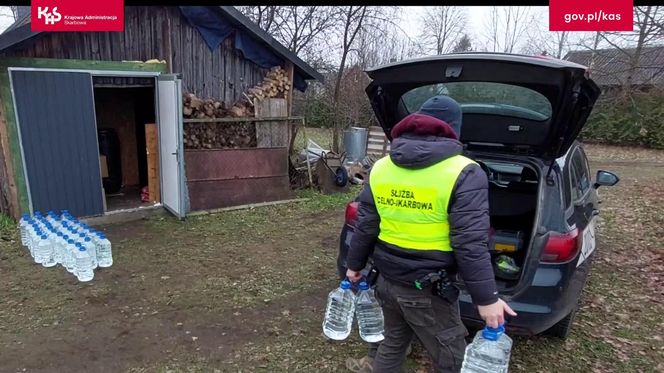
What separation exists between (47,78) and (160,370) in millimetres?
4651

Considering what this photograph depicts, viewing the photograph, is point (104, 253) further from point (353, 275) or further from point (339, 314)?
point (353, 275)

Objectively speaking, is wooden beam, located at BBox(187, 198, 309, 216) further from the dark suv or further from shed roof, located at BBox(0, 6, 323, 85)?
the dark suv

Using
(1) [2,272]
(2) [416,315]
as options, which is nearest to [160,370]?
(2) [416,315]

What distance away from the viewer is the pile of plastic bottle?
15.1ft

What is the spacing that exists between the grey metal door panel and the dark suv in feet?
15.1

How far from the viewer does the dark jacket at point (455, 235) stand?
6.24 ft

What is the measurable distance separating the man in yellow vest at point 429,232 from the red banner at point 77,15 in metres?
5.17

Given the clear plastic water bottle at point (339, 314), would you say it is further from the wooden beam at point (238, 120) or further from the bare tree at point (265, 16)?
the bare tree at point (265, 16)

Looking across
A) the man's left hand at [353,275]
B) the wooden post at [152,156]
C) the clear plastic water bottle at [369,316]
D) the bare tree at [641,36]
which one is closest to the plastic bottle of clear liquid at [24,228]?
the wooden post at [152,156]

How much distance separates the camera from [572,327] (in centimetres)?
365

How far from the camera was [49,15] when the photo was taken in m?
5.50

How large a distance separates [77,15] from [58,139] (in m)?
1.67

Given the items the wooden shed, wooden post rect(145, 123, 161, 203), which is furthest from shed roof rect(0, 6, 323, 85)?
wooden post rect(145, 123, 161, 203)

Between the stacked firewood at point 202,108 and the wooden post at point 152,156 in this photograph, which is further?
the wooden post at point 152,156
